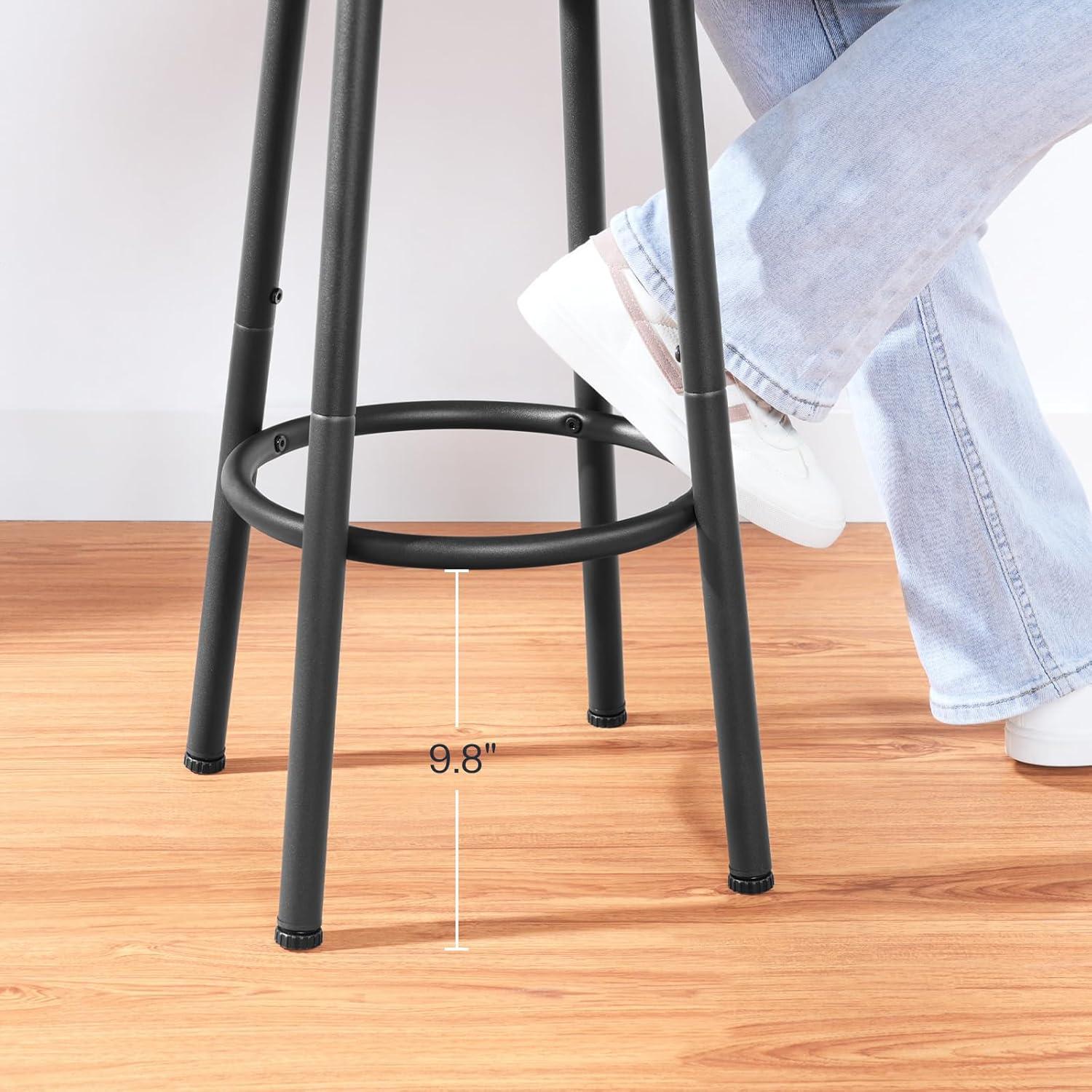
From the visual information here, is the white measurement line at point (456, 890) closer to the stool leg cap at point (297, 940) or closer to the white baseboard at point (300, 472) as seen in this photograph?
the stool leg cap at point (297, 940)

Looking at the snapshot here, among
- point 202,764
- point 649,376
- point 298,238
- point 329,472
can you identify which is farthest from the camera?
→ point 298,238

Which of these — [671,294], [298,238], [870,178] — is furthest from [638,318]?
[298,238]

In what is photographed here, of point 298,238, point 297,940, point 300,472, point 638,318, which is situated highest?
point 298,238

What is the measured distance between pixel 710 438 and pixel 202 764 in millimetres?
424

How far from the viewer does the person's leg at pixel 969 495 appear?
92cm

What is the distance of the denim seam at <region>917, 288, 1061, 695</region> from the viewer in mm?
911

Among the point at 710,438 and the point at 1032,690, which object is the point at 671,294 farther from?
the point at 1032,690

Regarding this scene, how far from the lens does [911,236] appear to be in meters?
0.75

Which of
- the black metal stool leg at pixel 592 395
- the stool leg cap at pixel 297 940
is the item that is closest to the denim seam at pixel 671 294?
the black metal stool leg at pixel 592 395

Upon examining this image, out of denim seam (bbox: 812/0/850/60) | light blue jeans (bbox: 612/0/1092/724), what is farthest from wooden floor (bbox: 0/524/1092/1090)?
denim seam (bbox: 812/0/850/60)

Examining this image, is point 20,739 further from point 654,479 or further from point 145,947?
point 654,479

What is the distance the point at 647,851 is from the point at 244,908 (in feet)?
0.79

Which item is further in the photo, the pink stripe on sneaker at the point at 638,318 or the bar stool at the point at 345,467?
the pink stripe on sneaker at the point at 638,318

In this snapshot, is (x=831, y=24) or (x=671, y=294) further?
(x=831, y=24)
